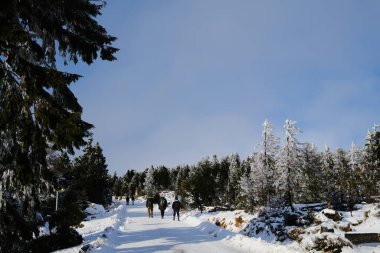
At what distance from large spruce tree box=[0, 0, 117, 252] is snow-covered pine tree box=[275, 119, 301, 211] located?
36203 mm

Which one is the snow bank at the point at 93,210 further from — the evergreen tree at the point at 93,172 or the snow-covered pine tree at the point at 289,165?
the snow-covered pine tree at the point at 289,165

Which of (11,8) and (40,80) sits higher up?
(11,8)

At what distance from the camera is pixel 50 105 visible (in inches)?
250

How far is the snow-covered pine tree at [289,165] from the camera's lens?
43219 mm

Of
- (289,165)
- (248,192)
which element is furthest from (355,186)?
(248,192)

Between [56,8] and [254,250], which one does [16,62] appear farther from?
[254,250]

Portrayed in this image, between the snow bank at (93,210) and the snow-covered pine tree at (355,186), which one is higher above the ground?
the snow-covered pine tree at (355,186)

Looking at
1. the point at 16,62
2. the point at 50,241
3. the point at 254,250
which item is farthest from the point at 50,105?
the point at 50,241

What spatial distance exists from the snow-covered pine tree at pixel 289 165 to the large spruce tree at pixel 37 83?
36.2 meters

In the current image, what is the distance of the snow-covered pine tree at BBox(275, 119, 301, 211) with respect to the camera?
43.2 metres

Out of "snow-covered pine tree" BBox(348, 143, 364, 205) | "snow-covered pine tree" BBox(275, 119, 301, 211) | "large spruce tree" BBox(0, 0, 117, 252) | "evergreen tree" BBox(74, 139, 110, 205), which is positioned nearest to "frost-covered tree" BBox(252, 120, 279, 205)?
"snow-covered pine tree" BBox(275, 119, 301, 211)

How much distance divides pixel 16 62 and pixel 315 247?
13.2 metres

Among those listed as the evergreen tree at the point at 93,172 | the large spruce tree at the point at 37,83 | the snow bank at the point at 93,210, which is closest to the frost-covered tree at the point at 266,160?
the snow bank at the point at 93,210

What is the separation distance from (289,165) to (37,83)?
40299 millimetres
